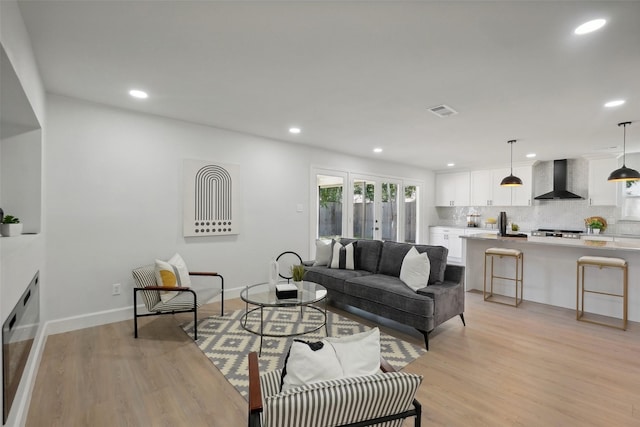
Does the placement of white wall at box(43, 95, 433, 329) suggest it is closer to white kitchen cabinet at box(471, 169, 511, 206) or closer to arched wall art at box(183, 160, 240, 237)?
arched wall art at box(183, 160, 240, 237)

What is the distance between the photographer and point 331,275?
4105mm

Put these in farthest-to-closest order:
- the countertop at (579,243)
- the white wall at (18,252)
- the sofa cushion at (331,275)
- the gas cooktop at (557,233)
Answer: the gas cooktop at (557,233) → the sofa cushion at (331,275) → the countertop at (579,243) → the white wall at (18,252)

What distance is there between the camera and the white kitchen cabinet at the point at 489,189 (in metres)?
7.47

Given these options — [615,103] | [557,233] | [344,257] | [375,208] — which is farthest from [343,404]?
[557,233]

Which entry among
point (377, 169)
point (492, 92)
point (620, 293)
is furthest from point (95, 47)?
point (620, 293)

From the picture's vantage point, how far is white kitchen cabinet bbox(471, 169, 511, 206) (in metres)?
7.47

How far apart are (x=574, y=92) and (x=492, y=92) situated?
2.53 feet

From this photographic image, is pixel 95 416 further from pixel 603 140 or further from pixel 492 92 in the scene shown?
pixel 603 140

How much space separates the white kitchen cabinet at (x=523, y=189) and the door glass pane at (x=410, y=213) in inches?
88.6

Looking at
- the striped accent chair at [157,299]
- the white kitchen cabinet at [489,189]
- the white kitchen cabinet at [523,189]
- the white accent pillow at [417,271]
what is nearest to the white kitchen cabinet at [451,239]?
the white kitchen cabinet at [489,189]

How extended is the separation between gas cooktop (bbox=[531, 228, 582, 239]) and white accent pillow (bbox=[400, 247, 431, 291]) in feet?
14.8

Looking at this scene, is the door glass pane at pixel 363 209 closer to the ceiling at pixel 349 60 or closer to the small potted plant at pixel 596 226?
the ceiling at pixel 349 60

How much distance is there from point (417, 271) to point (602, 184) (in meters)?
5.60

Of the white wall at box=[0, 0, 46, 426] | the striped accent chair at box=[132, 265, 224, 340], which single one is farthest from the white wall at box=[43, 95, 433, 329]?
the white wall at box=[0, 0, 46, 426]
